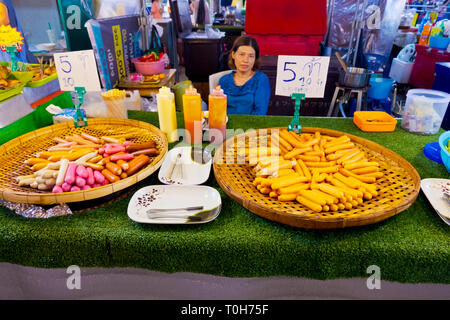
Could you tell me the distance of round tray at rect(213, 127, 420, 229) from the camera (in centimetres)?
101

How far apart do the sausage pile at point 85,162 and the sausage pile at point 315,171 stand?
542 mm

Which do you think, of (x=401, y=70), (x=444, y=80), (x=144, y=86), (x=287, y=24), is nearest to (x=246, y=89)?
(x=144, y=86)

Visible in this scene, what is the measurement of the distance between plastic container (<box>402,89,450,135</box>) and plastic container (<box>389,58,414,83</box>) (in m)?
5.15

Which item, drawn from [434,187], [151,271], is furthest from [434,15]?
[151,271]

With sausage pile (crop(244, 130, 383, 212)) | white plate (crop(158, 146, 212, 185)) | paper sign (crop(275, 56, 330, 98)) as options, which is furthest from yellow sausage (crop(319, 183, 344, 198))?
paper sign (crop(275, 56, 330, 98))

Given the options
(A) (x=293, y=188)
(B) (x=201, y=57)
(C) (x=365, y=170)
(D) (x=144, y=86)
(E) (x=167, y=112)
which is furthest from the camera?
(B) (x=201, y=57)

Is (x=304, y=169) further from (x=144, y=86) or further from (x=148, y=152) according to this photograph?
(x=144, y=86)

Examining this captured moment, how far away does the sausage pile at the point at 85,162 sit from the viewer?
1.14 m

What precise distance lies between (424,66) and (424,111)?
4977mm

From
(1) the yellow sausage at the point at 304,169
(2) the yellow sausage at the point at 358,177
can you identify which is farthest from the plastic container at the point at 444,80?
(1) the yellow sausage at the point at 304,169

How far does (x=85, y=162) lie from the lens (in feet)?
4.21

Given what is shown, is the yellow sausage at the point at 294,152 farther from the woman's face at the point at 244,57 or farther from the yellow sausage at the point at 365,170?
the woman's face at the point at 244,57
